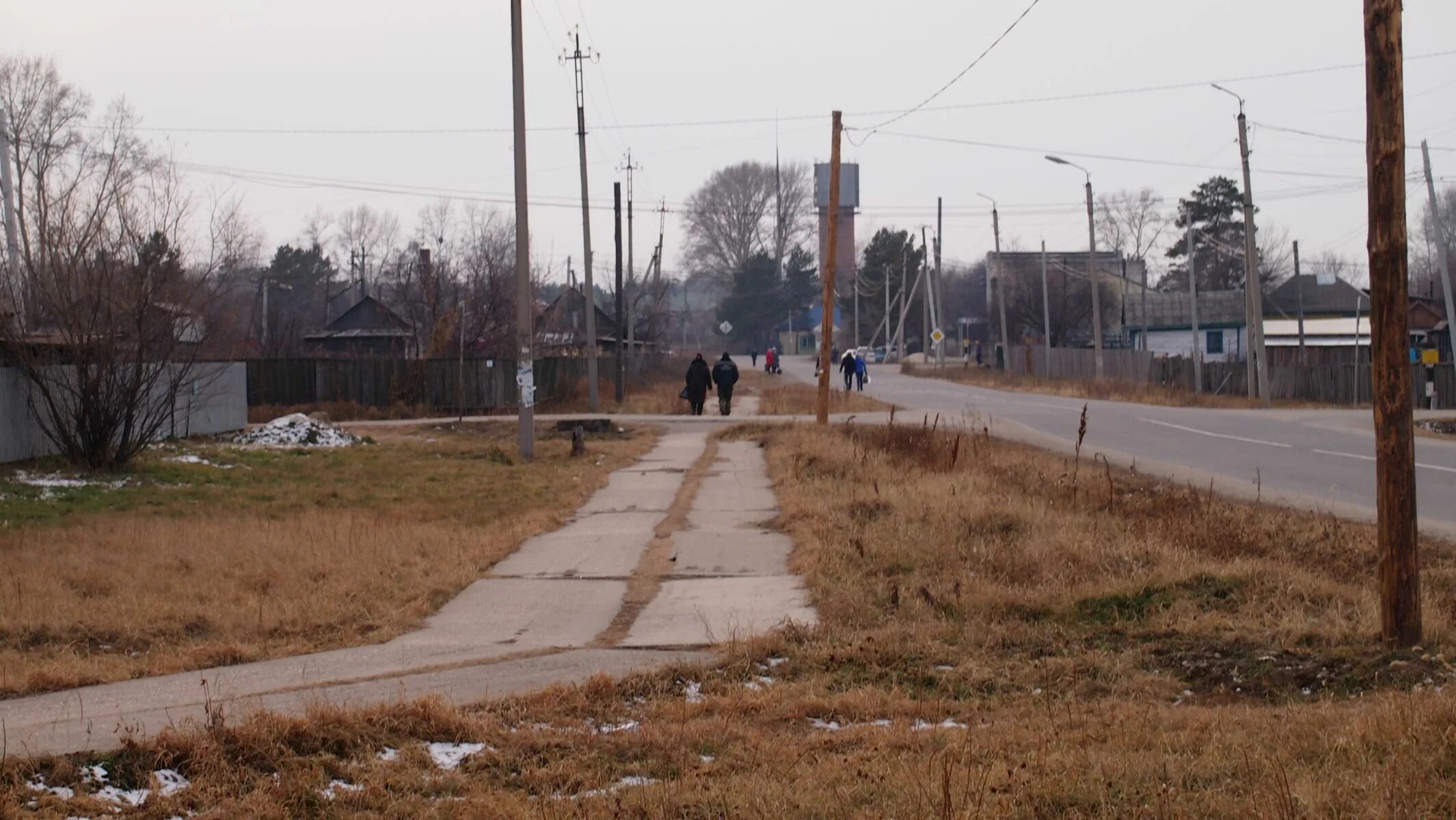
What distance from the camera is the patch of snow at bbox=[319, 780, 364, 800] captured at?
507 centimetres

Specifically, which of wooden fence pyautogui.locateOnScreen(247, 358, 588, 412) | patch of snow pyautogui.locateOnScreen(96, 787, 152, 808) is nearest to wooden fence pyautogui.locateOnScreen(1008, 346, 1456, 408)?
wooden fence pyautogui.locateOnScreen(247, 358, 588, 412)

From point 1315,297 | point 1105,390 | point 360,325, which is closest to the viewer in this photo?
point 1105,390

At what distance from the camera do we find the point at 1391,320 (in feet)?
22.8

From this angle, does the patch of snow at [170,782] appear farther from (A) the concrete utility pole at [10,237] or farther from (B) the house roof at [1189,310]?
(B) the house roof at [1189,310]

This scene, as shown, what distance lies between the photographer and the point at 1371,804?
432cm

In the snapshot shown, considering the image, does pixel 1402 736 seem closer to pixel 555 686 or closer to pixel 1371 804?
pixel 1371 804

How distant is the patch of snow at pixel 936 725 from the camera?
5977 millimetres

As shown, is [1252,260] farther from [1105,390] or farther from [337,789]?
[337,789]

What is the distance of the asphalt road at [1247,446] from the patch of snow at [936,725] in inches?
299

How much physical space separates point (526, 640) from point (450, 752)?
10.5ft

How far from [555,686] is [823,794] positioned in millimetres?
2410

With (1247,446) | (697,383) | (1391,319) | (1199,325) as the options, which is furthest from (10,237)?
(1199,325)

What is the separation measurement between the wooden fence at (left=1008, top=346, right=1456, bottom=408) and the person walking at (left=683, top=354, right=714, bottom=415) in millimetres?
19344

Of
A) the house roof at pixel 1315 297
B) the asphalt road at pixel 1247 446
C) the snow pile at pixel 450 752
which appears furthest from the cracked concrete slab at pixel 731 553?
the house roof at pixel 1315 297
